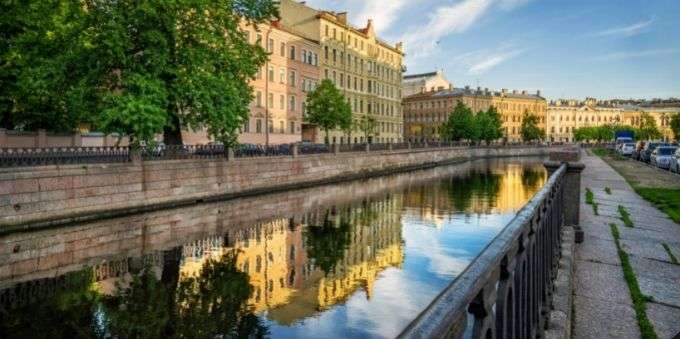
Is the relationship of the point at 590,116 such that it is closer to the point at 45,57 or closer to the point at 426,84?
the point at 426,84

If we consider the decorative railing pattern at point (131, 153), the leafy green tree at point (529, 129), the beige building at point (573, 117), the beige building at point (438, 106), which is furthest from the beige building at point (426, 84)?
the decorative railing pattern at point (131, 153)

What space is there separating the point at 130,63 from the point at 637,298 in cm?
2315

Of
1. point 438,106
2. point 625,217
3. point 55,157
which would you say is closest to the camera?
point 625,217

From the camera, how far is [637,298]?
738 centimetres

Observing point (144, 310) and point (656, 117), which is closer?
point (144, 310)

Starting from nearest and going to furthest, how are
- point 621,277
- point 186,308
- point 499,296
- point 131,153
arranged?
point 499,296 < point 621,277 < point 186,308 < point 131,153

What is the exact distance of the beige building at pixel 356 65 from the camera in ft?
221

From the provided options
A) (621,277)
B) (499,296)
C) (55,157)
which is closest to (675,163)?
(621,277)

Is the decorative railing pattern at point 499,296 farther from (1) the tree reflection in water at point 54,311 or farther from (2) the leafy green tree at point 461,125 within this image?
(2) the leafy green tree at point 461,125

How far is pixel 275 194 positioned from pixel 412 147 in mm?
36099

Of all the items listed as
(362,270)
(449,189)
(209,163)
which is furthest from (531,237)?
(449,189)

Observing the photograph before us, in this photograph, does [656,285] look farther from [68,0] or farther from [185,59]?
[68,0]

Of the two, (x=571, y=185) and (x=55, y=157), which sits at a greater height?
(x=55, y=157)

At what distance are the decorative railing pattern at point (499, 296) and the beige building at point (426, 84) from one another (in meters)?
128
